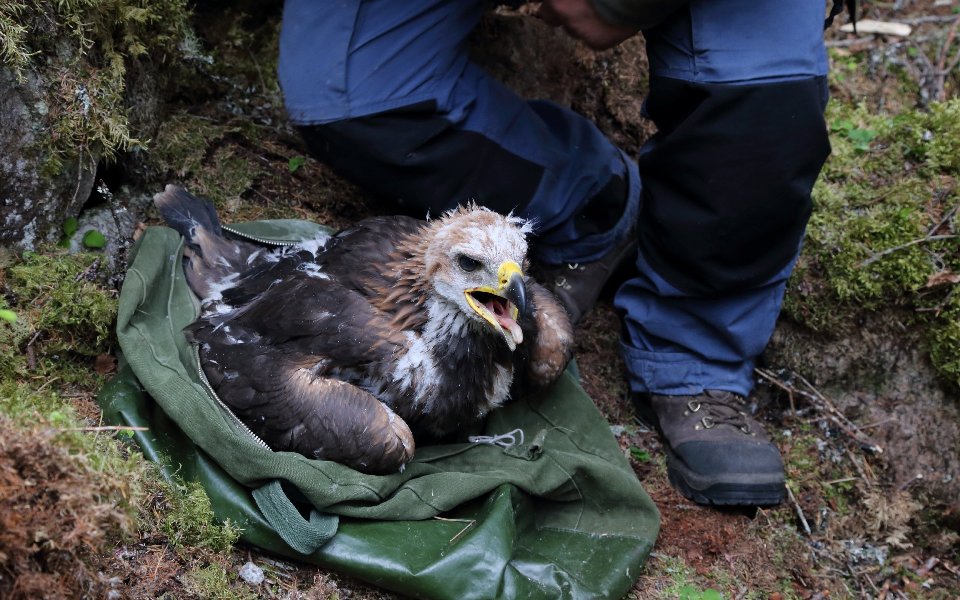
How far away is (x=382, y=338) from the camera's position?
Result: 139 inches

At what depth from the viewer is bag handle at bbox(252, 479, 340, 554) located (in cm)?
312

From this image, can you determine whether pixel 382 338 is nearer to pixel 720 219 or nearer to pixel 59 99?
pixel 720 219

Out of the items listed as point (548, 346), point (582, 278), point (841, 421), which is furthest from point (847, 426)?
point (548, 346)

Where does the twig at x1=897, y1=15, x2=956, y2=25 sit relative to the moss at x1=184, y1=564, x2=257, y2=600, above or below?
above

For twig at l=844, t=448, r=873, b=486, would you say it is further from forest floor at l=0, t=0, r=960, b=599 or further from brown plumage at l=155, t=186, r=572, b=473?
brown plumage at l=155, t=186, r=572, b=473

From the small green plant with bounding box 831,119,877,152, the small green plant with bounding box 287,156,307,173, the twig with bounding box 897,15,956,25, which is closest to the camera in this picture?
the small green plant with bounding box 287,156,307,173

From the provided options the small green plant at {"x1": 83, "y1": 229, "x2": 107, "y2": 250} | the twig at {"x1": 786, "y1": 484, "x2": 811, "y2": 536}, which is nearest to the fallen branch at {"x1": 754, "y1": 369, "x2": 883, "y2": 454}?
the twig at {"x1": 786, "y1": 484, "x2": 811, "y2": 536}

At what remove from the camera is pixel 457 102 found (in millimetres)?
4316

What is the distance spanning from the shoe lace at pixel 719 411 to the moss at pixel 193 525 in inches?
96.3

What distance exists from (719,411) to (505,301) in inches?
62.1

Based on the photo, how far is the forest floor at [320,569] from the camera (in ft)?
7.64

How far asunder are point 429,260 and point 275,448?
103cm

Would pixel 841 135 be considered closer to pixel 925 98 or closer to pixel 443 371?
pixel 925 98

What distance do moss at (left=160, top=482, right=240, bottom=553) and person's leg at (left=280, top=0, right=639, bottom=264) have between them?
6.44 ft
